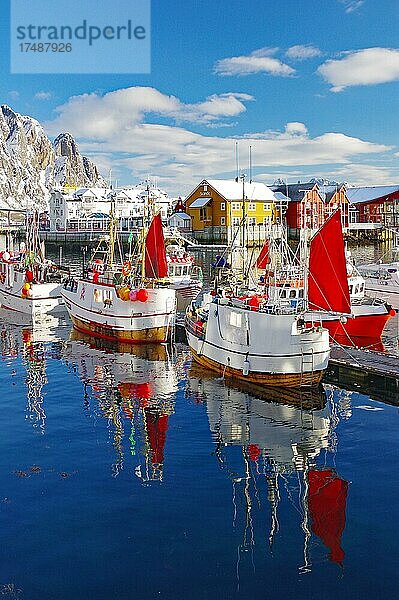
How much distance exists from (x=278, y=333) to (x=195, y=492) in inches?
330

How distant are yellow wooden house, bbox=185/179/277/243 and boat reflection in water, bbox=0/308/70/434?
5659cm

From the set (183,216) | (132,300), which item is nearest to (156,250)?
(132,300)

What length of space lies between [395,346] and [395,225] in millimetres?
89106

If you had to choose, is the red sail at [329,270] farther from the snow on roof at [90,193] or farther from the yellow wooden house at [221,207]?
the snow on roof at [90,193]

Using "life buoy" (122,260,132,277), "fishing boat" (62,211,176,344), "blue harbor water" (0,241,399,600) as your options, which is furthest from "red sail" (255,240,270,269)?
"blue harbor water" (0,241,399,600)

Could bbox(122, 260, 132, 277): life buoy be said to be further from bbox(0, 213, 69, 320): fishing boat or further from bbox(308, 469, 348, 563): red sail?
bbox(308, 469, 348, 563): red sail

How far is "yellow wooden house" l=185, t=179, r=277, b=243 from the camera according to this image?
9538 centimetres

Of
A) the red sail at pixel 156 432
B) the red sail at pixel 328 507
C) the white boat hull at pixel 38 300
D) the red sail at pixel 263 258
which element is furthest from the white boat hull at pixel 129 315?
the red sail at pixel 328 507

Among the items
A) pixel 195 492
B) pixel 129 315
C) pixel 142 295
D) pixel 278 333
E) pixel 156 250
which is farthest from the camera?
pixel 156 250

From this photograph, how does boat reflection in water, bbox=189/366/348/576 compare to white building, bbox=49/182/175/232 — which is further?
white building, bbox=49/182/175/232

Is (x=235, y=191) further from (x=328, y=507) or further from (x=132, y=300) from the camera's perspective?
(x=328, y=507)

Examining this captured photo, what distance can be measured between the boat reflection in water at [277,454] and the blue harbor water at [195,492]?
0.05m

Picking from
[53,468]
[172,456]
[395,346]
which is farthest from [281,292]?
[53,468]

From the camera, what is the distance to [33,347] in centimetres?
3108
